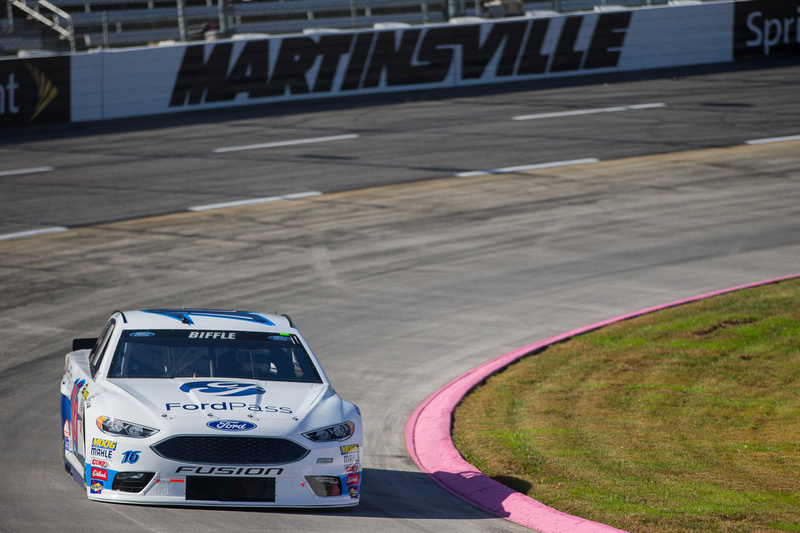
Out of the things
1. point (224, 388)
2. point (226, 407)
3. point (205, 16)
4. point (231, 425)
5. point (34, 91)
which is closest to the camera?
point (231, 425)

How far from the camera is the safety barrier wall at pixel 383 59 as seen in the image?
972 inches

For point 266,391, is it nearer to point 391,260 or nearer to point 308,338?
point 308,338

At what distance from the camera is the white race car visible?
640cm

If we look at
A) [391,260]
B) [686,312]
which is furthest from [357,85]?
[686,312]

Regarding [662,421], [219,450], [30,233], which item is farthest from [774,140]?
[219,450]

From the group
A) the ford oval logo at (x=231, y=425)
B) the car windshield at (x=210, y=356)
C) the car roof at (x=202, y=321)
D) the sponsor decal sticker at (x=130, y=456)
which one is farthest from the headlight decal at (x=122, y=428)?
the car roof at (x=202, y=321)

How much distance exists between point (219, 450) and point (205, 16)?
22.7 m

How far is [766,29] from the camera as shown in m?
31.9

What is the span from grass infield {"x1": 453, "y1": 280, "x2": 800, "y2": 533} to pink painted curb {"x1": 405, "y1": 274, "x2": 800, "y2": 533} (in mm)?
141

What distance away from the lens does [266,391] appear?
7.18 metres

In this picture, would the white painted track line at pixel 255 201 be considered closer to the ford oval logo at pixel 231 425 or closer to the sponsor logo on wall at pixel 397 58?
the sponsor logo on wall at pixel 397 58

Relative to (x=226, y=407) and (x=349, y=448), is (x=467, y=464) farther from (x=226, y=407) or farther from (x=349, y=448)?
(x=226, y=407)

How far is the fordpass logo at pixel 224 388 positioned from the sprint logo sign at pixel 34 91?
742 inches

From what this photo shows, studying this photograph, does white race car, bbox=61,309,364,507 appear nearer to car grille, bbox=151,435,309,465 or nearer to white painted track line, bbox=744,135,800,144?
car grille, bbox=151,435,309,465
